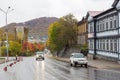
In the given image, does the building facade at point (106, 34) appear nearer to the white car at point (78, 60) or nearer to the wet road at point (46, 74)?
the white car at point (78, 60)

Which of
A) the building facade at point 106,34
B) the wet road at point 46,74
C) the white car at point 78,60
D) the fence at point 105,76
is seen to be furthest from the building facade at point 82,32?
the fence at point 105,76

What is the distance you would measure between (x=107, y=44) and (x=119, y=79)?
111ft

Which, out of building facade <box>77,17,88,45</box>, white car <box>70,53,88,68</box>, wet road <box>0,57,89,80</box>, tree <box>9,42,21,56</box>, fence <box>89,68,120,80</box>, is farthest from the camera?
tree <box>9,42,21,56</box>

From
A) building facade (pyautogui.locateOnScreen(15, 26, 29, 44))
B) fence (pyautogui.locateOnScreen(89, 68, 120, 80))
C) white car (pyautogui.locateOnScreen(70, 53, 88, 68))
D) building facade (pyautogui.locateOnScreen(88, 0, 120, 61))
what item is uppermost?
building facade (pyautogui.locateOnScreen(15, 26, 29, 44))

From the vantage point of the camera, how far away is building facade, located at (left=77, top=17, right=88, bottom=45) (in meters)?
89.0

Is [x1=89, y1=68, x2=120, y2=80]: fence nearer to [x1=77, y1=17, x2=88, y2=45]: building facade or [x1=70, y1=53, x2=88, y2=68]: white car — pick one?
[x1=70, y1=53, x2=88, y2=68]: white car

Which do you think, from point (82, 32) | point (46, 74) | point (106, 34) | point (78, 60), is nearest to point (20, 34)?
point (82, 32)

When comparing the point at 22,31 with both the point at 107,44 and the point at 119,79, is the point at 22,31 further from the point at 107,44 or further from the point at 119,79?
the point at 119,79

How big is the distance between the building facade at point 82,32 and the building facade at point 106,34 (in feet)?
52.7

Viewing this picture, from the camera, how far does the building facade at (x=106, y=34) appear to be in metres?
51.1

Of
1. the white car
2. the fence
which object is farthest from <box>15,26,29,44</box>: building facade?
the fence

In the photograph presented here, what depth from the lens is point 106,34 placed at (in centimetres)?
5862

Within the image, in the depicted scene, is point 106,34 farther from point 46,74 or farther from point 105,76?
point 105,76

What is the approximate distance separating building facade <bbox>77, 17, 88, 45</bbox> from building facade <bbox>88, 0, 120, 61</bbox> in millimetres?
16050
